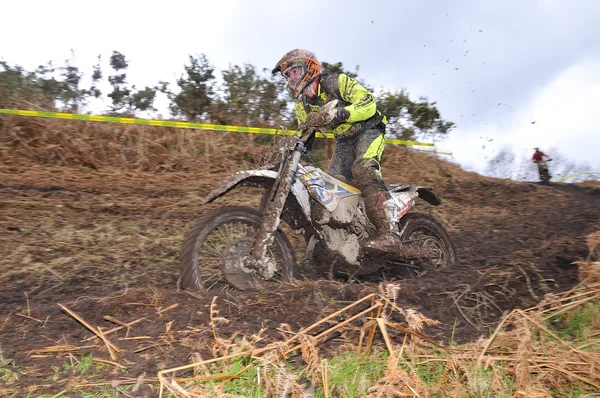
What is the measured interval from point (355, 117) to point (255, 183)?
1111mm

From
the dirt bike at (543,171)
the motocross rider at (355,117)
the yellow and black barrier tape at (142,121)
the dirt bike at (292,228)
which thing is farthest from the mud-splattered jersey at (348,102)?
the dirt bike at (543,171)

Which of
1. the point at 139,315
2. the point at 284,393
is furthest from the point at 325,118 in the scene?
the point at 284,393

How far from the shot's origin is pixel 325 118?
4.75m

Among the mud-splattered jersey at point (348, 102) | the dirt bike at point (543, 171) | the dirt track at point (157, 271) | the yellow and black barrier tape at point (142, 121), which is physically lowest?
the dirt track at point (157, 271)

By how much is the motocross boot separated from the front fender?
0.64 m

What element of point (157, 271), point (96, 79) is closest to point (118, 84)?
point (96, 79)

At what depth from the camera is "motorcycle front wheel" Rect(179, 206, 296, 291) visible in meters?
4.25

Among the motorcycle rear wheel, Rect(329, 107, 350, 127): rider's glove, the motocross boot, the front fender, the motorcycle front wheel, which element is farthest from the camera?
the motorcycle rear wheel

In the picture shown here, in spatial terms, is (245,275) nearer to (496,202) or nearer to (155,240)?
(155,240)

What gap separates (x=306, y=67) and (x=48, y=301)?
3087 millimetres

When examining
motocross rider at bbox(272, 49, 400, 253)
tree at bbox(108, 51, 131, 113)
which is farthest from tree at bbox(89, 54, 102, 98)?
motocross rider at bbox(272, 49, 400, 253)

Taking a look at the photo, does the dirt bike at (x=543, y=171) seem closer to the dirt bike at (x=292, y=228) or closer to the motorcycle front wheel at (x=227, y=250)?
the dirt bike at (x=292, y=228)

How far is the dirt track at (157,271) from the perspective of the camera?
346 centimetres

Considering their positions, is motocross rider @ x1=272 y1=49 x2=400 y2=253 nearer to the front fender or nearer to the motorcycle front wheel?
the front fender
